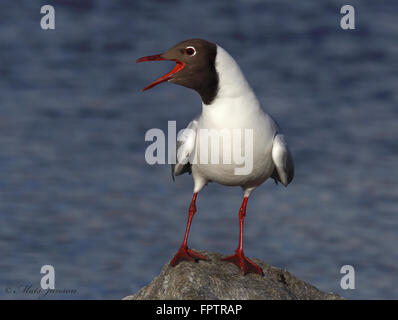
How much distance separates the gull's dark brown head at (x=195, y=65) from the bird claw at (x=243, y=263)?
1.84m

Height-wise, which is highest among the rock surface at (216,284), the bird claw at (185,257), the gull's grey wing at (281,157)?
the gull's grey wing at (281,157)

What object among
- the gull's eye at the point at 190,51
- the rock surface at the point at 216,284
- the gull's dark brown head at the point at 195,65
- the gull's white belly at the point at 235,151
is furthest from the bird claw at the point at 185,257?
the gull's eye at the point at 190,51

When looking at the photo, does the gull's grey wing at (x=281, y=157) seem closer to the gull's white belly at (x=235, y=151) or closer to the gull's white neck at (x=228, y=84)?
the gull's white belly at (x=235, y=151)

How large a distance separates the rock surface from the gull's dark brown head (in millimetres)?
1856

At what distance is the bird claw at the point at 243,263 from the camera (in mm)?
→ 9094

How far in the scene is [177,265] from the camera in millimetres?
8977

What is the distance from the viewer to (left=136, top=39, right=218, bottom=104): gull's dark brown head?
27.6 ft

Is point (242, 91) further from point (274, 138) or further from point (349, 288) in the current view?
point (349, 288)

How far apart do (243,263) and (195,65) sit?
217cm

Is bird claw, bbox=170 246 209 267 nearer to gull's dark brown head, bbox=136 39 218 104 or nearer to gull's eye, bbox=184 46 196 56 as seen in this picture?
gull's dark brown head, bbox=136 39 218 104

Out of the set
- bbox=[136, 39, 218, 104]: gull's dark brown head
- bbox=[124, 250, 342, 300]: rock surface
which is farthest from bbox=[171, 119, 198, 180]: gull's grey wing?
bbox=[124, 250, 342, 300]: rock surface
